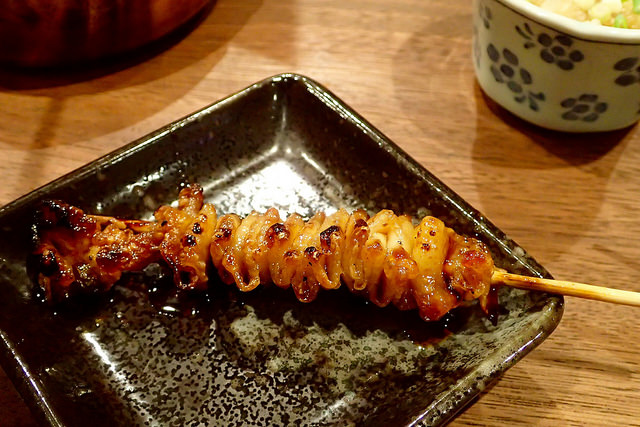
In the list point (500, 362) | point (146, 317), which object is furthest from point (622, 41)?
point (146, 317)

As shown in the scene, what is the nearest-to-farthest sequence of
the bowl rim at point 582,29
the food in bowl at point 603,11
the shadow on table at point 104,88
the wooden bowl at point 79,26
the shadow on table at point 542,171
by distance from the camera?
the bowl rim at point 582,29 → the food in bowl at point 603,11 → the shadow on table at point 542,171 → the wooden bowl at point 79,26 → the shadow on table at point 104,88

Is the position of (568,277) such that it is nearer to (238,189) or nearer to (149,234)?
(238,189)

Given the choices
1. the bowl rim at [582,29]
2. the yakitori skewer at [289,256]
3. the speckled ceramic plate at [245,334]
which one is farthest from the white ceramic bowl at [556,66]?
the yakitori skewer at [289,256]

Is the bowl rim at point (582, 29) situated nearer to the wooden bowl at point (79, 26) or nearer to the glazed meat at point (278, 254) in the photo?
the glazed meat at point (278, 254)

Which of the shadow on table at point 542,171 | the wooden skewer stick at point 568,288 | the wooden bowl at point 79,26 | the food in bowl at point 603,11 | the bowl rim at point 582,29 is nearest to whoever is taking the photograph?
the wooden skewer stick at point 568,288

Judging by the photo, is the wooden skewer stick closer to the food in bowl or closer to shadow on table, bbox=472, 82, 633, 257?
shadow on table, bbox=472, 82, 633, 257

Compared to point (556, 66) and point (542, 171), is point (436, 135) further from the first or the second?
point (556, 66)
